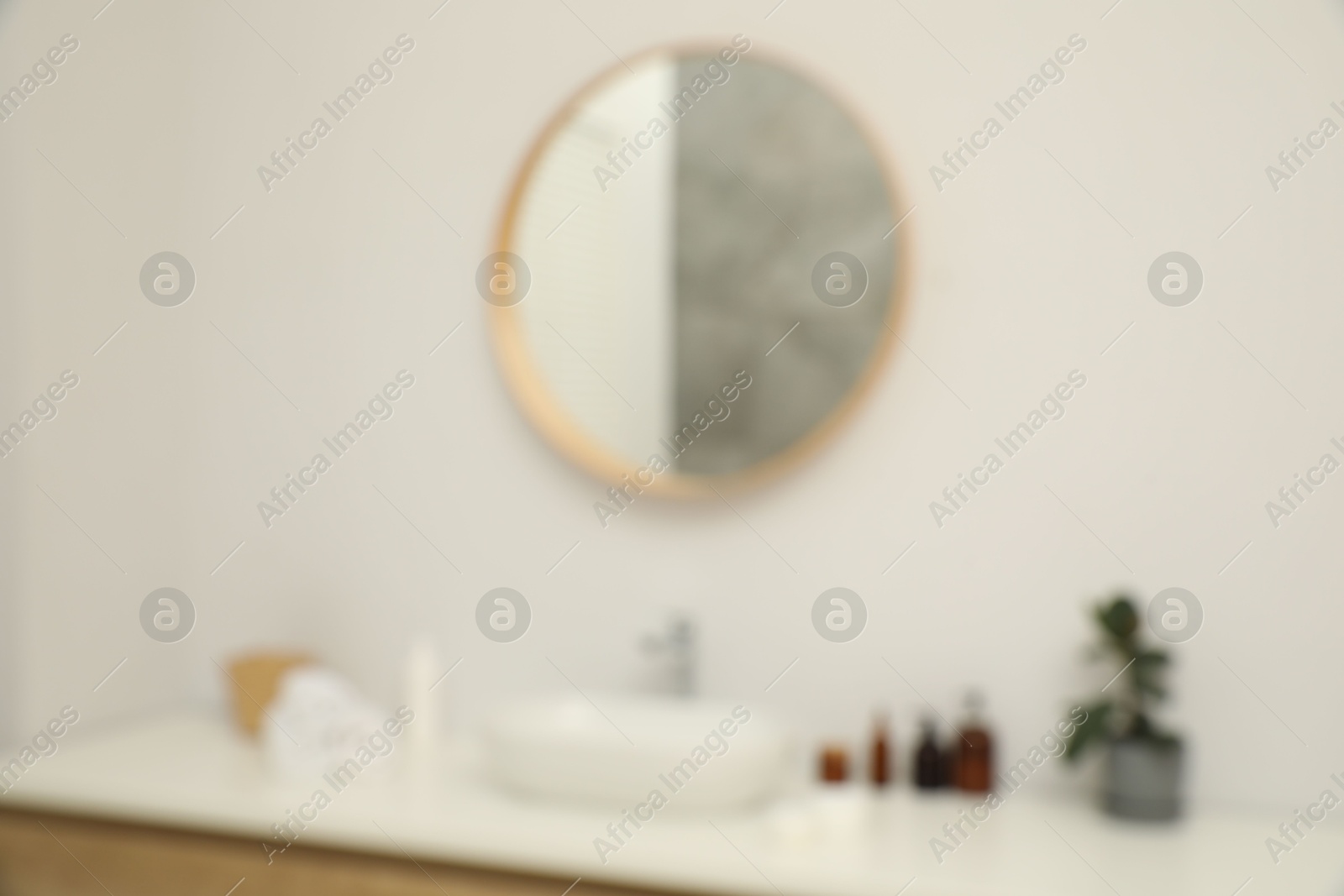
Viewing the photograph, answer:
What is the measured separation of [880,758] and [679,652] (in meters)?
0.34

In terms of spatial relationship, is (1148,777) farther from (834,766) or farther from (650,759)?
(650,759)

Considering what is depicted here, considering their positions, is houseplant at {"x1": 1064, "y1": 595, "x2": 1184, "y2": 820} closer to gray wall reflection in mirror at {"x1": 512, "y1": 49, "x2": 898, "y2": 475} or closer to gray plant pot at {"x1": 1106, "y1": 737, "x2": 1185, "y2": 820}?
gray plant pot at {"x1": 1106, "y1": 737, "x2": 1185, "y2": 820}

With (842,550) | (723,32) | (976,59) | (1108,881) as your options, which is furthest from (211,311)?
(1108,881)

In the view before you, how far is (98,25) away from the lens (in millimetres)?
1909

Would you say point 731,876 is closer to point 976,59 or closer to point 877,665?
point 877,665

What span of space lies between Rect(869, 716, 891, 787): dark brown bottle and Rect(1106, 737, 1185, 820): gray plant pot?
31 centimetres

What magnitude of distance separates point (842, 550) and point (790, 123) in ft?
2.17

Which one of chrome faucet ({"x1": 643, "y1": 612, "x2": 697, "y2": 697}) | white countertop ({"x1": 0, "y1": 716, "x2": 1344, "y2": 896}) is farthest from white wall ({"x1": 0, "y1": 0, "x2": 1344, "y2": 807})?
white countertop ({"x1": 0, "y1": 716, "x2": 1344, "y2": 896})

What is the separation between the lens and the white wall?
4.74 feet

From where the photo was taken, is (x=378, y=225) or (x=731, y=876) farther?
(x=378, y=225)

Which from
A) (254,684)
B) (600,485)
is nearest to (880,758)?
(600,485)

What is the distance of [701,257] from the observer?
5.67 ft

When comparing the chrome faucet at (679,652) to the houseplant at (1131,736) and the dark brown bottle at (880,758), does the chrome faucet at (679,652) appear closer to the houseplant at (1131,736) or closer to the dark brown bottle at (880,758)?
the dark brown bottle at (880,758)

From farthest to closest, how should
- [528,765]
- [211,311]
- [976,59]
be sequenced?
[211,311], [976,59], [528,765]
